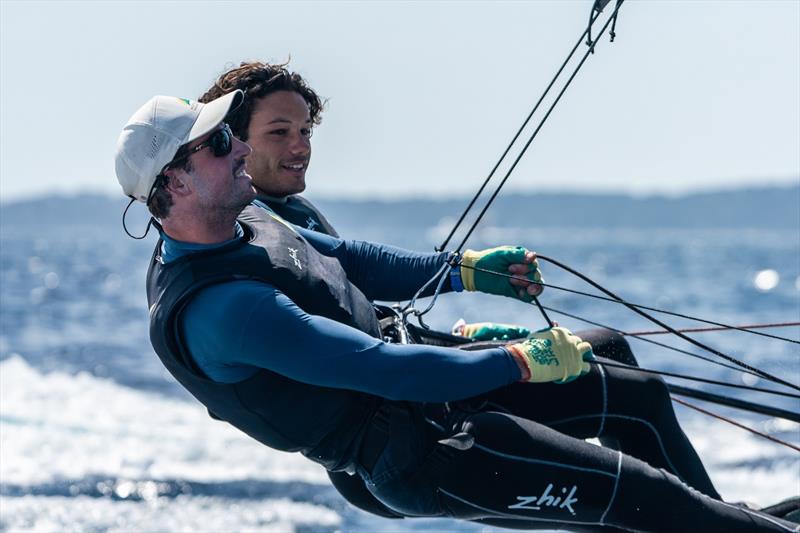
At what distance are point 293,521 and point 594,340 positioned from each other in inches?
105

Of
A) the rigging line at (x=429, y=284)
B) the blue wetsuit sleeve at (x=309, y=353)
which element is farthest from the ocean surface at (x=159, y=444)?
the blue wetsuit sleeve at (x=309, y=353)

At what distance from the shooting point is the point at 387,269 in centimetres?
371

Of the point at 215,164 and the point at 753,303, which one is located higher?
the point at 753,303

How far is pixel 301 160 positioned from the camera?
3713mm

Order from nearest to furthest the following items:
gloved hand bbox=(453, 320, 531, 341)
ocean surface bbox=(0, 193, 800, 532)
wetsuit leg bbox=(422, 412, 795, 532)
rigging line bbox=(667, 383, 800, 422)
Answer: wetsuit leg bbox=(422, 412, 795, 532) → rigging line bbox=(667, 383, 800, 422) → gloved hand bbox=(453, 320, 531, 341) → ocean surface bbox=(0, 193, 800, 532)

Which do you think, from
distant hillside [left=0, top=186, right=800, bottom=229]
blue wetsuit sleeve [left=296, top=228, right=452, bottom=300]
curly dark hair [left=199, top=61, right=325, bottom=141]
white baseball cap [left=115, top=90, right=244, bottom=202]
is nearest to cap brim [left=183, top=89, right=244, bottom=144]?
white baseball cap [left=115, top=90, right=244, bottom=202]

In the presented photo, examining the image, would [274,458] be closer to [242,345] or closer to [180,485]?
[180,485]

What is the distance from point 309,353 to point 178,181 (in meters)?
0.62

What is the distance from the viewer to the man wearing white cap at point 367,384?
2766 millimetres

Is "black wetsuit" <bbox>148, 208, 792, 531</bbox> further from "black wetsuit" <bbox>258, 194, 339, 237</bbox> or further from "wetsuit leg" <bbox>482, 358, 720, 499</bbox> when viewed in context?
"black wetsuit" <bbox>258, 194, 339, 237</bbox>

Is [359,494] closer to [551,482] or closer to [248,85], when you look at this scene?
[551,482]

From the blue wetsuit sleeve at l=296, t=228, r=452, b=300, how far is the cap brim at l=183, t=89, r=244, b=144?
750 mm

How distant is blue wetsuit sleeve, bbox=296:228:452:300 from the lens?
369 centimetres

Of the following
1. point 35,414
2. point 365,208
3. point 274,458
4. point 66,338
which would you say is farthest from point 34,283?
point 365,208
